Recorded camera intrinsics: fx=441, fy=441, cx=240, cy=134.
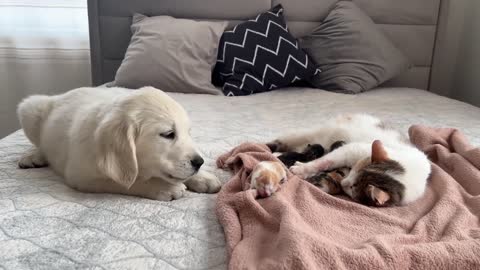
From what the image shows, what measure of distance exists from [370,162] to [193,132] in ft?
2.61

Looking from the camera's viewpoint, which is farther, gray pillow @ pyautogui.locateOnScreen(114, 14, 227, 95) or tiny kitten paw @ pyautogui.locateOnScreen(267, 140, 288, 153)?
gray pillow @ pyautogui.locateOnScreen(114, 14, 227, 95)

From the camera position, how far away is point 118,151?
1.13 metres

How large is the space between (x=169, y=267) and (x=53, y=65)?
2.38 meters

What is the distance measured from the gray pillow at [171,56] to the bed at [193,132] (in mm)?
111

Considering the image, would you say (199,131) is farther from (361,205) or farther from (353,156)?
(361,205)

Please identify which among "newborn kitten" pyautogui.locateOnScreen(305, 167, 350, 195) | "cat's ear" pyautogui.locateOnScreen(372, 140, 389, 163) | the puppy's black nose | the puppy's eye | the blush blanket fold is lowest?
"newborn kitten" pyautogui.locateOnScreen(305, 167, 350, 195)

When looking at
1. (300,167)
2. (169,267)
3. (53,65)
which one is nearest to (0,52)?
(53,65)

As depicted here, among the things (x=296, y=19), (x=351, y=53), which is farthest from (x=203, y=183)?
(x=296, y=19)

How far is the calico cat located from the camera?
3.75 ft

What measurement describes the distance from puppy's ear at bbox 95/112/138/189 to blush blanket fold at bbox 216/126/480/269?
24 centimetres

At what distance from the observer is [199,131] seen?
1799mm

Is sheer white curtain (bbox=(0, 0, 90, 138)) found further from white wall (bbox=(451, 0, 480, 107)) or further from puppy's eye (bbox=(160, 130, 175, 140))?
white wall (bbox=(451, 0, 480, 107))

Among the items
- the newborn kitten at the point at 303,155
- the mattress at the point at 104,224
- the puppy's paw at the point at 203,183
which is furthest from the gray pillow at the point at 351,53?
the puppy's paw at the point at 203,183

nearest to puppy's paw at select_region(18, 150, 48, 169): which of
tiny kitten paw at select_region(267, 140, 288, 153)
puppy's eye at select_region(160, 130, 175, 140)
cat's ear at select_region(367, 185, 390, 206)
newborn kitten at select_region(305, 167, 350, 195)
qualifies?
puppy's eye at select_region(160, 130, 175, 140)
